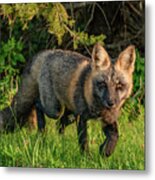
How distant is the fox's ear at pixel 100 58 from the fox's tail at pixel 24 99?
21cm

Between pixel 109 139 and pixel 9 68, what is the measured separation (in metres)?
0.49

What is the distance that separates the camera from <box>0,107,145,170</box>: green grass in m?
2.78

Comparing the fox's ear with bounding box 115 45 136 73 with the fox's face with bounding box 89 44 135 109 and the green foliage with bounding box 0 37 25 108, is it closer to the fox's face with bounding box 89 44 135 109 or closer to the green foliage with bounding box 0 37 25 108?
the fox's face with bounding box 89 44 135 109

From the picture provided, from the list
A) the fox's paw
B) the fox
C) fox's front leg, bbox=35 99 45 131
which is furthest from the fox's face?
fox's front leg, bbox=35 99 45 131

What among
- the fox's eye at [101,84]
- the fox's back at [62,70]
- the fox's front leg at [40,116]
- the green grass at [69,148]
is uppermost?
the fox's back at [62,70]

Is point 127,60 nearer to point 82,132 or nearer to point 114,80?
point 114,80

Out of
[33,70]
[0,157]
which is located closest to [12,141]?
[0,157]

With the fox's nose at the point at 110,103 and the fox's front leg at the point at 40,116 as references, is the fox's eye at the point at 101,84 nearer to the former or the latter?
the fox's nose at the point at 110,103

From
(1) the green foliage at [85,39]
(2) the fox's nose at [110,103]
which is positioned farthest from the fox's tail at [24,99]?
(2) the fox's nose at [110,103]

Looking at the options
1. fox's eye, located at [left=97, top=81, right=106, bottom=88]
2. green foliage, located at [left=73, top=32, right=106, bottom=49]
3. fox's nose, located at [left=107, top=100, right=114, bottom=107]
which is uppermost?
green foliage, located at [left=73, top=32, right=106, bottom=49]

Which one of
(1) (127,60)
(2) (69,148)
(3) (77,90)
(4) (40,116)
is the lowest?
(2) (69,148)

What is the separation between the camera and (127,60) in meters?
2.79

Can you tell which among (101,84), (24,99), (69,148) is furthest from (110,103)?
(24,99)

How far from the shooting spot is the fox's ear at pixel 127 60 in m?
2.78
